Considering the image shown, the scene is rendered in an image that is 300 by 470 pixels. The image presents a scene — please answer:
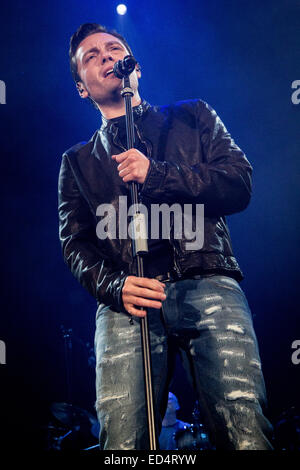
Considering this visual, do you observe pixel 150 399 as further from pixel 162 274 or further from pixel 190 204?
pixel 190 204

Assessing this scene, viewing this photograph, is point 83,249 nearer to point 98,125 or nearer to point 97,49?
point 97,49

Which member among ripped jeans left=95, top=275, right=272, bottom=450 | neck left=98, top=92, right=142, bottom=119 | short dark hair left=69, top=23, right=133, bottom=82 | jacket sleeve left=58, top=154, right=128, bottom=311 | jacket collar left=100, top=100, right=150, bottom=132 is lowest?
ripped jeans left=95, top=275, right=272, bottom=450

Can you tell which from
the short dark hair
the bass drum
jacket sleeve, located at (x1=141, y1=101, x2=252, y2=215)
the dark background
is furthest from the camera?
the dark background

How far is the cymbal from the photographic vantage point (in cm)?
520

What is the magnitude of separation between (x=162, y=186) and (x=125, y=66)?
0.53 metres

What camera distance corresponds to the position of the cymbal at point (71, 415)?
5199 mm

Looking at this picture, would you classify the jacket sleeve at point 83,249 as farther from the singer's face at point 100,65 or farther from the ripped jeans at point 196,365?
the singer's face at point 100,65

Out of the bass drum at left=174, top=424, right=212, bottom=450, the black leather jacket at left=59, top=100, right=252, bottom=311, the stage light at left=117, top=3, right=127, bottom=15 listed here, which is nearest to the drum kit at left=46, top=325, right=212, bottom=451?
the bass drum at left=174, top=424, right=212, bottom=450

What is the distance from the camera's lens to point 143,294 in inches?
53.9

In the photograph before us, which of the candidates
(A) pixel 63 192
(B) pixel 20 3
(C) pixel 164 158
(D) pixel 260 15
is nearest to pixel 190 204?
(C) pixel 164 158

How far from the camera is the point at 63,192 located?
214 cm

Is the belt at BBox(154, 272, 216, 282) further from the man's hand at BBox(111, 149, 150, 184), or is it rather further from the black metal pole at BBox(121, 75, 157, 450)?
the man's hand at BBox(111, 149, 150, 184)

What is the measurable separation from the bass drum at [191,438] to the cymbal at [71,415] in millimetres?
1348

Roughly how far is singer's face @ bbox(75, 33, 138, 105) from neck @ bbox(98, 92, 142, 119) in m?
0.03
